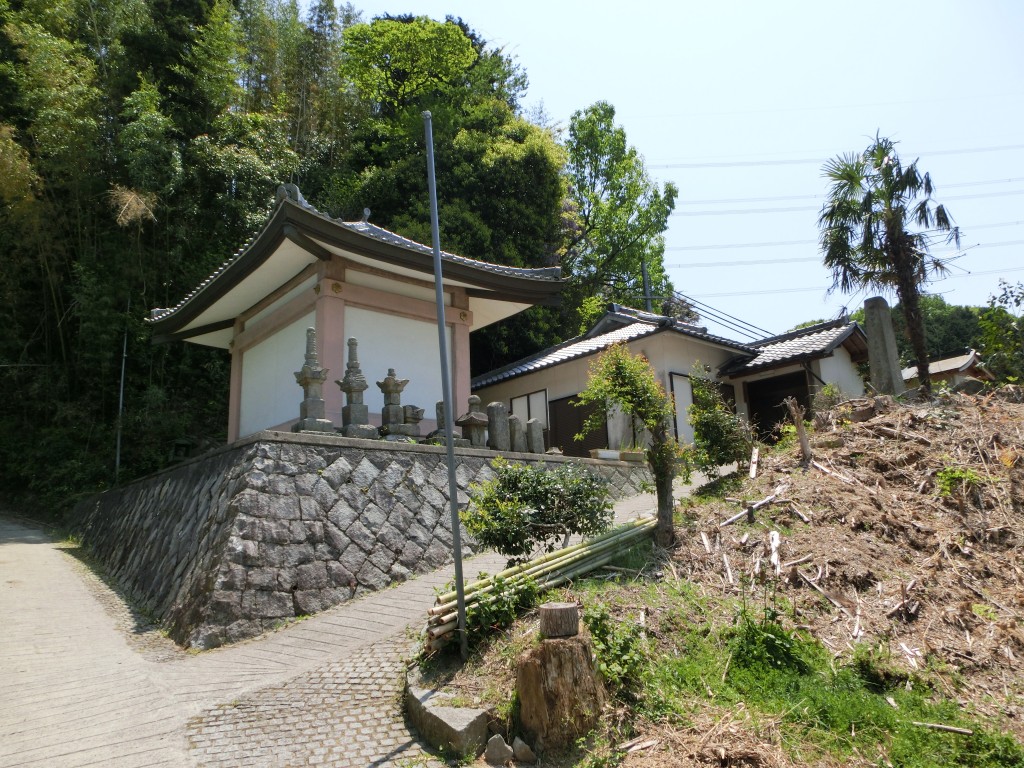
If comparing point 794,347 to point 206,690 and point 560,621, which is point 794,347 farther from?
point 206,690

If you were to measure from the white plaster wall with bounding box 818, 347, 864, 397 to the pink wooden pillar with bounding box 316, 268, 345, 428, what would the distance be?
38.1 ft

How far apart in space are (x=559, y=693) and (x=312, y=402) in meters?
6.09

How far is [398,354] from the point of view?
1266 cm

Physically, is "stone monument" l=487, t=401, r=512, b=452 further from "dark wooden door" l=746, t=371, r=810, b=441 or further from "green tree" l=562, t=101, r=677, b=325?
"green tree" l=562, t=101, r=677, b=325

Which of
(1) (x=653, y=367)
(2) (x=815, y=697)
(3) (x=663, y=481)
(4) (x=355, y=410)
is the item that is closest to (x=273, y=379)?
(4) (x=355, y=410)

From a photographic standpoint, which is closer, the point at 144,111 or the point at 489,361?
the point at 144,111

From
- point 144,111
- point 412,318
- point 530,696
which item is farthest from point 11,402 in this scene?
point 530,696

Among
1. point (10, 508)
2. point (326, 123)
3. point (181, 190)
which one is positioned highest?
point (326, 123)

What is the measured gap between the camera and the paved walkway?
4.38 m

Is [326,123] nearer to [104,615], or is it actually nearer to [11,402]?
[11,402]

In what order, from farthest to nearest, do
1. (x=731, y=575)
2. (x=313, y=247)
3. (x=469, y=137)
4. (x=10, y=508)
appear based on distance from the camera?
(x=469, y=137) → (x=10, y=508) → (x=313, y=247) → (x=731, y=575)

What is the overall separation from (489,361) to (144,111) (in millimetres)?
12320

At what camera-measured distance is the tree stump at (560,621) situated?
4508 millimetres

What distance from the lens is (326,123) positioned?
27.6 m
